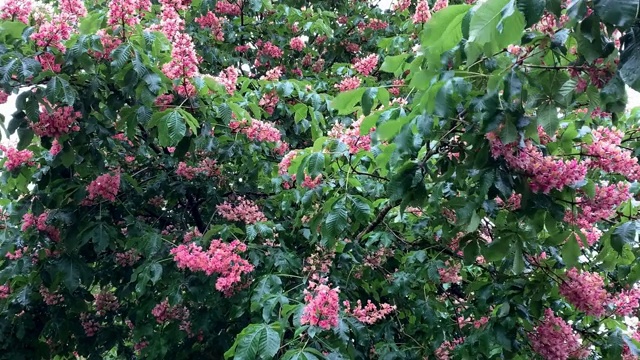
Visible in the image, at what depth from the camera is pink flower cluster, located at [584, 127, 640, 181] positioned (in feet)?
7.37

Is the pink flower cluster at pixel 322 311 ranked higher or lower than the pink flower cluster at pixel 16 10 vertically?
lower

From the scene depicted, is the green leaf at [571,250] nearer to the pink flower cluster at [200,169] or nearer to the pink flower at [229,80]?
the pink flower at [229,80]

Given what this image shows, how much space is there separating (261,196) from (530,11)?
3.01m

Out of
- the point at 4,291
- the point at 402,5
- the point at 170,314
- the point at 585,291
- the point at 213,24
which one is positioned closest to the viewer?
the point at 585,291

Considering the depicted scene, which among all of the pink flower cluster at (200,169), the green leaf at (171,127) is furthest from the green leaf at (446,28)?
the pink flower cluster at (200,169)

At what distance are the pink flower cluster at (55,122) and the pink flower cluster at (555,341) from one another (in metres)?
2.56

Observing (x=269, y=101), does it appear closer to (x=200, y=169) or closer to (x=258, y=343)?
(x=200, y=169)

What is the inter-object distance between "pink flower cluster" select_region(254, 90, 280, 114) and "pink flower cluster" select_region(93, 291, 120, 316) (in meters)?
1.78

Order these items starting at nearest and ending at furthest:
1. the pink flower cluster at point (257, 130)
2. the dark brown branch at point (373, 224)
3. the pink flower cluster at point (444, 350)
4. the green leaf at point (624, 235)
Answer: the green leaf at point (624, 235) < the pink flower cluster at point (444, 350) < the dark brown branch at point (373, 224) < the pink flower cluster at point (257, 130)

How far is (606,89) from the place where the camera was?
6.02ft

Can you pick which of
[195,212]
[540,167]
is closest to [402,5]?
[195,212]

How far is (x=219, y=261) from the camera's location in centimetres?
307

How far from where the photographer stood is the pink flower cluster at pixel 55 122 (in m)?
3.13

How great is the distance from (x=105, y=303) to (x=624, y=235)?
11.4 feet
